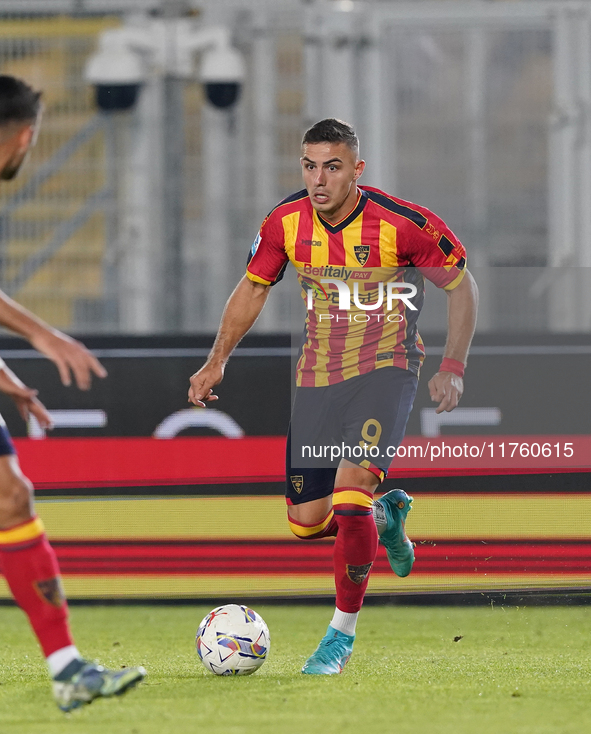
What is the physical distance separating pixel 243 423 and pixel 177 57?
2.42 meters

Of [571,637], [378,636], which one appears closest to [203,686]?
[378,636]

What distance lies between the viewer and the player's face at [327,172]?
456cm

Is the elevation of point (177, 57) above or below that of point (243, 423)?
above

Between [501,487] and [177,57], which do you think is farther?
[177,57]

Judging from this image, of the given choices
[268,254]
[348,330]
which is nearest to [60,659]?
[348,330]

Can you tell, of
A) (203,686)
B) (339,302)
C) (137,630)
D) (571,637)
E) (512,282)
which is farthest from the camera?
(512,282)

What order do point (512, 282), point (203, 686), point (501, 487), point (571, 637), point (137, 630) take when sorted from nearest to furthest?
point (203, 686)
point (571, 637)
point (137, 630)
point (501, 487)
point (512, 282)

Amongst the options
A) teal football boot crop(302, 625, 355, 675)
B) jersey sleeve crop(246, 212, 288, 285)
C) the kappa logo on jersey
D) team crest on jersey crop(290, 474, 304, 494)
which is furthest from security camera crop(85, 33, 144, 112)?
teal football boot crop(302, 625, 355, 675)

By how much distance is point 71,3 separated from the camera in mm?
7402

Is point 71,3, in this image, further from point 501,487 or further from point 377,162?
point 501,487

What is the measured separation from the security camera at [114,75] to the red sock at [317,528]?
11.5ft

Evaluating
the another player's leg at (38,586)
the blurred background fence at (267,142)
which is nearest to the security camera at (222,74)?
the blurred background fence at (267,142)

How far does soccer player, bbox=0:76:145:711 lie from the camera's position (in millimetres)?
3355

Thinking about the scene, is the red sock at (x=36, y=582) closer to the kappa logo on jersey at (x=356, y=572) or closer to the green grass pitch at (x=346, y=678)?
the green grass pitch at (x=346, y=678)
